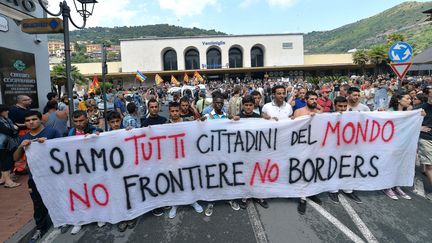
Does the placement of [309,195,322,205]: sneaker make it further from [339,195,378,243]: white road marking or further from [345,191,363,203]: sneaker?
[345,191,363,203]: sneaker

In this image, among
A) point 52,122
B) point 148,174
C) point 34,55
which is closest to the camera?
point 148,174

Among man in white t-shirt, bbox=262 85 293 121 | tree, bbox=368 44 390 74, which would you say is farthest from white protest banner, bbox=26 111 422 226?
tree, bbox=368 44 390 74

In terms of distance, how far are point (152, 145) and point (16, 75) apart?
18.8 ft

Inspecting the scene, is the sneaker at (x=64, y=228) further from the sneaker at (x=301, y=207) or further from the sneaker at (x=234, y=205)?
the sneaker at (x=301, y=207)

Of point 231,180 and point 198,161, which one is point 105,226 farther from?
point 231,180

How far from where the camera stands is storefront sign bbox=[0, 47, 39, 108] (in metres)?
6.87

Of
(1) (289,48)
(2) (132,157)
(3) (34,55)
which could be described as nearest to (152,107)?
(2) (132,157)

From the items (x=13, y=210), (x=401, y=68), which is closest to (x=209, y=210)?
(x=13, y=210)

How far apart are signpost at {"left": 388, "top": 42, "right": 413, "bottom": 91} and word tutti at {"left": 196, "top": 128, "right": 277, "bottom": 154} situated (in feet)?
15.4

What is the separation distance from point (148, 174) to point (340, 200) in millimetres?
2860

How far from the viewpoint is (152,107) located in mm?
4598

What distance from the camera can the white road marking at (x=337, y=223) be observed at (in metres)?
3.36

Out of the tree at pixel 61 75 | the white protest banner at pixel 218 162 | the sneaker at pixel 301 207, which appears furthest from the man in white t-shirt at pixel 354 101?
the tree at pixel 61 75

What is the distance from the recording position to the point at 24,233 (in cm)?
365
